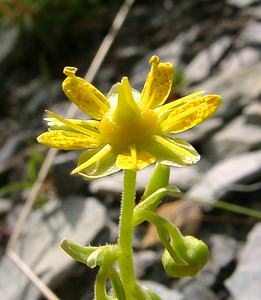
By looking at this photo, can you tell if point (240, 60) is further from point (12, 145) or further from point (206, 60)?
point (12, 145)

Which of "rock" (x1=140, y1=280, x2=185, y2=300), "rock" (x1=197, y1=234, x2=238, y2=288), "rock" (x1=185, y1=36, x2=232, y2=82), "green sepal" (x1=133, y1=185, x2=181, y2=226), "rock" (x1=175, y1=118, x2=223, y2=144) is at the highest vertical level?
"green sepal" (x1=133, y1=185, x2=181, y2=226)

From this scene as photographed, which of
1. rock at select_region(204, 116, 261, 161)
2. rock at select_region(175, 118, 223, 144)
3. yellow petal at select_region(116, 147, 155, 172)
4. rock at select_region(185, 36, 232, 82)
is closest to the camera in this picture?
yellow petal at select_region(116, 147, 155, 172)

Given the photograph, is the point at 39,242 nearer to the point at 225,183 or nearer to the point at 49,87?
the point at 225,183

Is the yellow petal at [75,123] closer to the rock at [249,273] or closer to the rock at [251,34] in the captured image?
the rock at [249,273]

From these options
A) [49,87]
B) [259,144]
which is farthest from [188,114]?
[49,87]

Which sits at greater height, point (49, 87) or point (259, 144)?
point (49, 87)

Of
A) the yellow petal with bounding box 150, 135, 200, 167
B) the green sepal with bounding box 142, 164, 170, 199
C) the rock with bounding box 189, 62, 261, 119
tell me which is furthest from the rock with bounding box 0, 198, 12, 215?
the yellow petal with bounding box 150, 135, 200, 167

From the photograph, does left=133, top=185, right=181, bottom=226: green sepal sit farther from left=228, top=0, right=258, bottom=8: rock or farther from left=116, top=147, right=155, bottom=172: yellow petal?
left=228, top=0, right=258, bottom=8: rock

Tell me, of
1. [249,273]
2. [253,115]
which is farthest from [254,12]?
[249,273]
